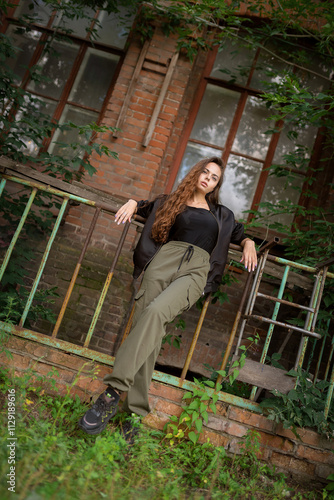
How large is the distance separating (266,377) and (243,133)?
3.51 m

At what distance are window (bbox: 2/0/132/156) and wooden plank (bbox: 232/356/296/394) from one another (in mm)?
3879

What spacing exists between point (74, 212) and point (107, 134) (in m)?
0.99

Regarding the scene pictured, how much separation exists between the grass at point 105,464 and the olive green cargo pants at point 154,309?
25 cm

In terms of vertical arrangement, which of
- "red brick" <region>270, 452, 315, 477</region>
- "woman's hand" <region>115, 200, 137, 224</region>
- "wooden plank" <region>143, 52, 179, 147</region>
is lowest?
"red brick" <region>270, 452, 315, 477</region>

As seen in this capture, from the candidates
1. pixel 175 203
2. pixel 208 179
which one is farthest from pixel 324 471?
pixel 208 179

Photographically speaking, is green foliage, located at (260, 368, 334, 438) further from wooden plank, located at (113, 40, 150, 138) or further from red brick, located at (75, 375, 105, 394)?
wooden plank, located at (113, 40, 150, 138)

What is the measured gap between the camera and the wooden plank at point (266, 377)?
237 cm

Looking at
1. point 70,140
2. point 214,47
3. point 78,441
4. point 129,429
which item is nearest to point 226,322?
point 129,429

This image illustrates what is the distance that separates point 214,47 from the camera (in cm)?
514

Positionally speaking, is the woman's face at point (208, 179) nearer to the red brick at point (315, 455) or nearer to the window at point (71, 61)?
the red brick at point (315, 455)

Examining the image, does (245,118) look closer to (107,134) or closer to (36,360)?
(107,134)

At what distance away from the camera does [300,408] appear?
2.31m

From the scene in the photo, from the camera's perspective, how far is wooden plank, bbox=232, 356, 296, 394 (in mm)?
2371

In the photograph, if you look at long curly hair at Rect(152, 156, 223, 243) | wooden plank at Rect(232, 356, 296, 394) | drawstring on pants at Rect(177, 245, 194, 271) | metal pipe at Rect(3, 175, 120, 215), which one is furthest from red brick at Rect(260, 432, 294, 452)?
metal pipe at Rect(3, 175, 120, 215)
